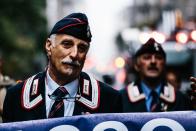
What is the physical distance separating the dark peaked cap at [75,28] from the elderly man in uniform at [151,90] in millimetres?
2209

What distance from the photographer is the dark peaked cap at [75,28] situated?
16.3 feet

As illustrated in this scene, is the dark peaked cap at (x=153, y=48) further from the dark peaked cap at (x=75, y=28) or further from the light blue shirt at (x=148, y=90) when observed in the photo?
the dark peaked cap at (x=75, y=28)

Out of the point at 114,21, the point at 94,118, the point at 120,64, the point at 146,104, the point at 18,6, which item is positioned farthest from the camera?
the point at 114,21

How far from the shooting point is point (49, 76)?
199 inches

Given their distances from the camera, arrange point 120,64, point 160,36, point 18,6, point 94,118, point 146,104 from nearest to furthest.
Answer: point 94,118
point 146,104
point 160,36
point 120,64
point 18,6

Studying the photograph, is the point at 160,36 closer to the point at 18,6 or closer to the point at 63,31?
the point at 63,31

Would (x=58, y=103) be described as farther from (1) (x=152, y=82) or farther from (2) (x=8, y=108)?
(1) (x=152, y=82)

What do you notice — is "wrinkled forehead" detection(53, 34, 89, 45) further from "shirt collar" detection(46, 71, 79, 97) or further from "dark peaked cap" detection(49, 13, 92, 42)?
"shirt collar" detection(46, 71, 79, 97)

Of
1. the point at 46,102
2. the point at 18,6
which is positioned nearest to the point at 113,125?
the point at 46,102

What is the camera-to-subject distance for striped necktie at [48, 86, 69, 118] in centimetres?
494

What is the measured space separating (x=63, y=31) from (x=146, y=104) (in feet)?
8.01

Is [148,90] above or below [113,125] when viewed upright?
below

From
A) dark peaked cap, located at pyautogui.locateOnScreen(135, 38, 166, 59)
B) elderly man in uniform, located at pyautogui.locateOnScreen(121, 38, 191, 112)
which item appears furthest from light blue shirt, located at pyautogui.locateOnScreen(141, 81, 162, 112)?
dark peaked cap, located at pyautogui.locateOnScreen(135, 38, 166, 59)

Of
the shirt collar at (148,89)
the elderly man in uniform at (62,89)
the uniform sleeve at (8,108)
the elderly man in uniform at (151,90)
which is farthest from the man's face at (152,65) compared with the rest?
the uniform sleeve at (8,108)
